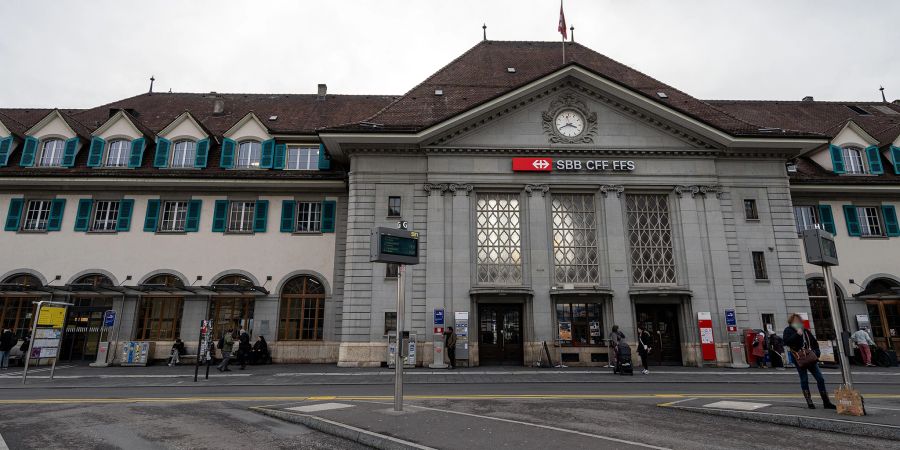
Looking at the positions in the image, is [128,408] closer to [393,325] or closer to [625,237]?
[393,325]

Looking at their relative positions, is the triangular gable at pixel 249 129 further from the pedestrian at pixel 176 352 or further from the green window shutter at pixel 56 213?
the pedestrian at pixel 176 352

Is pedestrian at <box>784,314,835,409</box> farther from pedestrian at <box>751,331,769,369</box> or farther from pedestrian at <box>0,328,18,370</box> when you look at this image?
pedestrian at <box>0,328,18,370</box>

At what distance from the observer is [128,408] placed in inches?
429

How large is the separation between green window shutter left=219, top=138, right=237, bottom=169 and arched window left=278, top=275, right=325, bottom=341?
7.40 m

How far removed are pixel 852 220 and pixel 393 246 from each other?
28893mm

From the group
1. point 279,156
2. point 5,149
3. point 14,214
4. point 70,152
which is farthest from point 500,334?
point 5,149

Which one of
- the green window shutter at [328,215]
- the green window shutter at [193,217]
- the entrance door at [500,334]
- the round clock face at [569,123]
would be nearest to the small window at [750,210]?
the round clock face at [569,123]

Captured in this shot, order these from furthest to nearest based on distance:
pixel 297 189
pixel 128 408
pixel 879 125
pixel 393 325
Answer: pixel 879 125 < pixel 297 189 < pixel 393 325 < pixel 128 408

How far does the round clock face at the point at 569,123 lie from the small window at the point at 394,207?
9149 mm

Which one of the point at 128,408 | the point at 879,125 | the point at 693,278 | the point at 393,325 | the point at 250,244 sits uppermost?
the point at 879,125

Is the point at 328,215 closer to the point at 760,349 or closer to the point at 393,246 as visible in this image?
the point at 393,246

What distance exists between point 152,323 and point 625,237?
24585 millimetres

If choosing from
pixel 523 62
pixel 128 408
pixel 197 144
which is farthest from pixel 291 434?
pixel 523 62

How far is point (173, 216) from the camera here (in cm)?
2578
